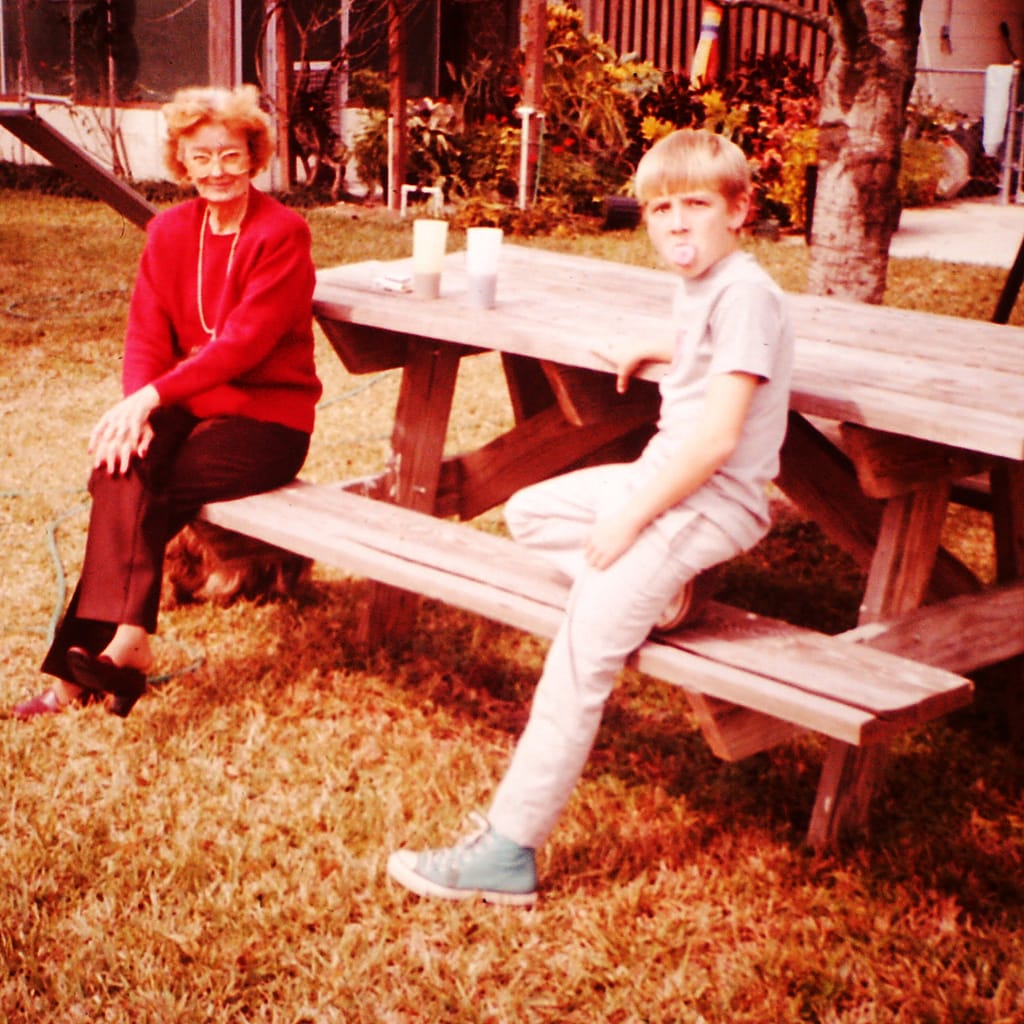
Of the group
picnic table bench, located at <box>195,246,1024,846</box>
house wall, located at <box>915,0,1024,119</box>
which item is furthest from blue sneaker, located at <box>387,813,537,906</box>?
house wall, located at <box>915,0,1024,119</box>

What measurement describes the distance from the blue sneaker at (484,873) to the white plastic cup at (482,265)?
130cm

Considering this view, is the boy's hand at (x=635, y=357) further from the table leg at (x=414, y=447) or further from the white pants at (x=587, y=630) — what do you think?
the table leg at (x=414, y=447)

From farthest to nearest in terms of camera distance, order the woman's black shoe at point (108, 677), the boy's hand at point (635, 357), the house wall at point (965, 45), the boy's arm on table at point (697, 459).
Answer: the house wall at point (965, 45) < the woman's black shoe at point (108, 677) < the boy's hand at point (635, 357) < the boy's arm on table at point (697, 459)

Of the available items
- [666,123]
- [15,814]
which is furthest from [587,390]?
[666,123]

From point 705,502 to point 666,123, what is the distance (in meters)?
10.5

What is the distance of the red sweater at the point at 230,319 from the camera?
3.30 metres

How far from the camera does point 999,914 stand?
273 centimetres

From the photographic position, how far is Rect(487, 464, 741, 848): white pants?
8.28ft

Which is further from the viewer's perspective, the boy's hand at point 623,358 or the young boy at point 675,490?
the boy's hand at point 623,358

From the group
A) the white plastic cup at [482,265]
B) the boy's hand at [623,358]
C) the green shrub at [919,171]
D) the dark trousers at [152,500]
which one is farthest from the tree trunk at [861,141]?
the green shrub at [919,171]

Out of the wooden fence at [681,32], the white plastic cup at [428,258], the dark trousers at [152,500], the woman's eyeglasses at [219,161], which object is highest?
the wooden fence at [681,32]

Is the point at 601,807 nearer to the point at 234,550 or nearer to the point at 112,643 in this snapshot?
the point at 112,643

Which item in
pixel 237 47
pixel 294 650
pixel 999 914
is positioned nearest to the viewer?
pixel 999 914

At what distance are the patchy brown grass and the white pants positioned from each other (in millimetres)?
265
